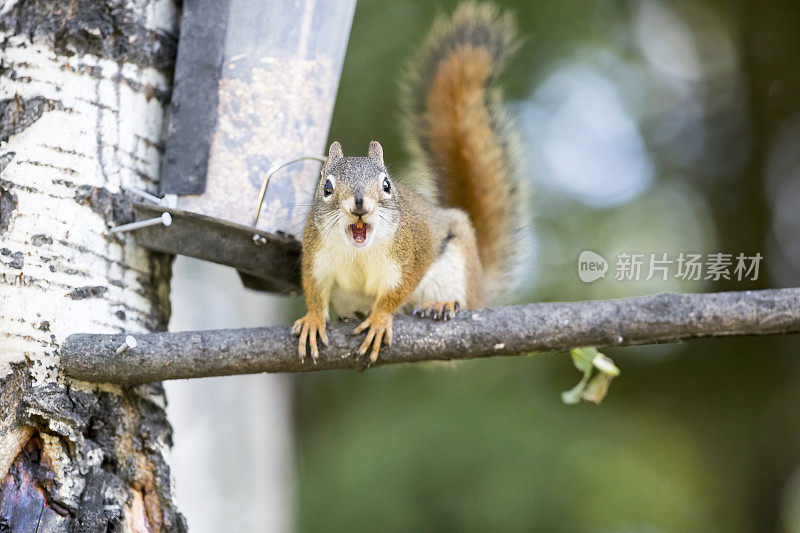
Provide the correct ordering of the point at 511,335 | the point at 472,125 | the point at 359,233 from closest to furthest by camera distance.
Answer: the point at 511,335
the point at 359,233
the point at 472,125

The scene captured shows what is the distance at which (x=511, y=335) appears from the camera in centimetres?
189

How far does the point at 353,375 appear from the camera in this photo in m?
4.55

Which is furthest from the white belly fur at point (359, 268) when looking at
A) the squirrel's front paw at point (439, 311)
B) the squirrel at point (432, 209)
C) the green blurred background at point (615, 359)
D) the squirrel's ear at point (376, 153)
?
the green blurred background at point (615, 359)

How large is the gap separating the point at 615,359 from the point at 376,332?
261 cm

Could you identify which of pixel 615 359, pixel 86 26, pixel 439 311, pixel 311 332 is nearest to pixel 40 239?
pixel 86 26

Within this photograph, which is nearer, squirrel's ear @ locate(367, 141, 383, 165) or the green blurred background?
squirrel's ear @ locate(367, 141, 383, 165)

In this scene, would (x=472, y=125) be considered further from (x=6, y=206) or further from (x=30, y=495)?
(x=30, y=495)

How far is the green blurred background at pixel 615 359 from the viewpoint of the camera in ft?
12.0

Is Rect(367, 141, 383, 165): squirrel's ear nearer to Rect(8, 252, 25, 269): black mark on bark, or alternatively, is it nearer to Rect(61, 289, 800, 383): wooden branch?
Rect(61, 289, 800, 383): wooden branch

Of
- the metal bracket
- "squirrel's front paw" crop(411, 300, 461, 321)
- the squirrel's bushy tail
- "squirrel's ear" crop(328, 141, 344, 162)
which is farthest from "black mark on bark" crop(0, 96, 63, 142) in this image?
the squirrel's bushy tail

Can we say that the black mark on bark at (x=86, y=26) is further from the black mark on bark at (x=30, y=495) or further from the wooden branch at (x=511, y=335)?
the black mark on bark at (x=30, y=495)

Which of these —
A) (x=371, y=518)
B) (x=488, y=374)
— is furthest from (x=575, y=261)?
(x=371, y=518)

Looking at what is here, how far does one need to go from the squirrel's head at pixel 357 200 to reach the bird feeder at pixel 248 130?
16cm

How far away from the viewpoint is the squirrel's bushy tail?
2791 millimetres
